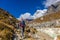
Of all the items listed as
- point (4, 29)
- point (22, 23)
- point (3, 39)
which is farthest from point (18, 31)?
point (3, 39)

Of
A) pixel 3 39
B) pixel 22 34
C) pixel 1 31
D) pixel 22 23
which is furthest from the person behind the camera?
pixel 22 34

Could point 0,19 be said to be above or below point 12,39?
above

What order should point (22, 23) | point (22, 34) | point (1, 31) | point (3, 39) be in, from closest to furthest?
1. point (3, 39)
2. point (1, 31)
3. point (22, 23)
4. point (22, 34)

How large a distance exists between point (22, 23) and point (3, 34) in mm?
3314

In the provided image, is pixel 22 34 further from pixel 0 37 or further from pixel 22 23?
pixel 0 37

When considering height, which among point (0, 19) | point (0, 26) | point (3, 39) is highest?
point (0, 19)

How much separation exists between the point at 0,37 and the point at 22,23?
3.88m

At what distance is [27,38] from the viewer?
2292cm

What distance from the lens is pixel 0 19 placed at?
76.4 ft

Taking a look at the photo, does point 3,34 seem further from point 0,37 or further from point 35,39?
point 35,39

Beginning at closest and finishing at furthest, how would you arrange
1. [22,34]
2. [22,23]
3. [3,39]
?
[3,39]
[22,23]
[22,34]

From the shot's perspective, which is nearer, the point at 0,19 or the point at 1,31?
the point at 1,31

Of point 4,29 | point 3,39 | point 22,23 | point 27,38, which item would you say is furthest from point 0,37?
point 27,38

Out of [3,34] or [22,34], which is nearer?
[3,34]
